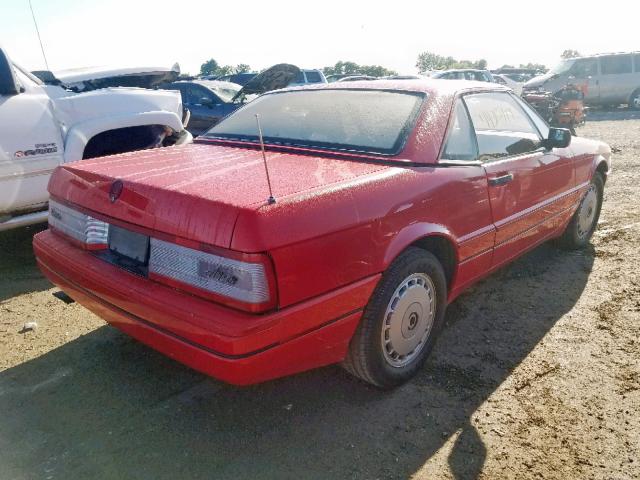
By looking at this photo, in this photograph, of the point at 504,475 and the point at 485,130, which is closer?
the point at 504,475

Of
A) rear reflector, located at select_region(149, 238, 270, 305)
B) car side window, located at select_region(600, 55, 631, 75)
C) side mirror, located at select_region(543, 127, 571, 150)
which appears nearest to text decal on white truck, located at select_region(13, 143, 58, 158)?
rear reflector, located at select_region(149, 238, 270, 305)

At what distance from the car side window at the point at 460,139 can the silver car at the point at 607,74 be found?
16.0 meters

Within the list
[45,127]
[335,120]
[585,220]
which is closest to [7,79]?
[45,127]

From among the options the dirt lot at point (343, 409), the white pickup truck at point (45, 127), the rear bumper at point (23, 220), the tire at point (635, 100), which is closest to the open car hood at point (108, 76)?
the white pickup truck at point (45, 127)

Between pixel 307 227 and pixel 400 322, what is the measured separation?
2.80 feet

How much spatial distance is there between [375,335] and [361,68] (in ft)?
138

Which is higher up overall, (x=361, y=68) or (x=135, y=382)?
(x=361, y=68)

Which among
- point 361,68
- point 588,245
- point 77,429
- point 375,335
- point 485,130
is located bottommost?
point 588,245

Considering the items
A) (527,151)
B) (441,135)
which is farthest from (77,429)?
(527,151)

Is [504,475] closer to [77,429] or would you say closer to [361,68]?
[77,429]

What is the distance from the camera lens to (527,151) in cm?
331

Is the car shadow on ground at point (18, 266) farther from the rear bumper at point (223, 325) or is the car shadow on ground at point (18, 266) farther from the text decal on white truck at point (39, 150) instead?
the rear bumper at point (223, 325)

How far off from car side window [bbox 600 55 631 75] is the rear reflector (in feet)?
62.8

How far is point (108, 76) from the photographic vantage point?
5438mm
